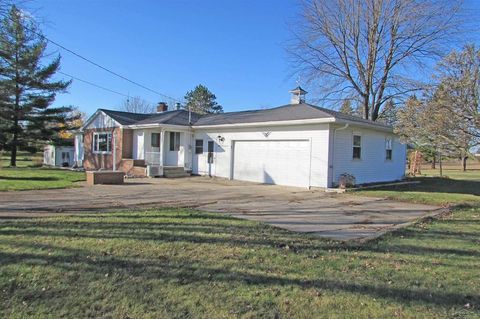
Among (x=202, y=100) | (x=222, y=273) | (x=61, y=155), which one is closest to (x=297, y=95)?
(x=222, y=273)

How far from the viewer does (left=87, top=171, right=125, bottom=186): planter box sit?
15453mm

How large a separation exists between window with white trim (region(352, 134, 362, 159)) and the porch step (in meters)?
9.21

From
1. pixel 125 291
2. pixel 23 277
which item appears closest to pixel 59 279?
pixel 23 277

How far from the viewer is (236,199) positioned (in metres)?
11.7

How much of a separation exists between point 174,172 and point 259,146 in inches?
210

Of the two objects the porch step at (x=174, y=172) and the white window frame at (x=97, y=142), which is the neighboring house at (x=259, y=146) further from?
the porch step at (x=174, y=172)

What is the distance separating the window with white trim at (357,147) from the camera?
17.2 metres

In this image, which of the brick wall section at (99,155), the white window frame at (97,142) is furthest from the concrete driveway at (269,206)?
the white window frame at (97,142)

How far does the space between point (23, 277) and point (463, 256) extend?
5.87 metres

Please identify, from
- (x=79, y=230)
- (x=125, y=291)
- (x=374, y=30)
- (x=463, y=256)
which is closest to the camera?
(x=125, y=291)

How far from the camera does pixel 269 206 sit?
10.3 m

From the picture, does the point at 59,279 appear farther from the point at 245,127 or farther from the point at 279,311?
the point at 245,127

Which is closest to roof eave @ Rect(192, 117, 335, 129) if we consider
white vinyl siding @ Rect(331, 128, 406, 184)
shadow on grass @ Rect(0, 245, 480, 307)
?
white vinyl siding @ Rect(331, 128, 406, 184)

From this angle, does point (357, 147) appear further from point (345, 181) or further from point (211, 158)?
point (211, 158)
